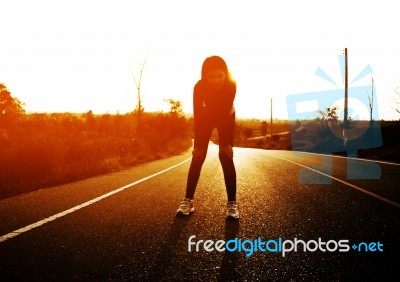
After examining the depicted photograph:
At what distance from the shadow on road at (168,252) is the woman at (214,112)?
22.5 inches

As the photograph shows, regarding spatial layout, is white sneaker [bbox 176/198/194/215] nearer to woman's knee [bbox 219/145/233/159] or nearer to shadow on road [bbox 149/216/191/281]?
A: shadow on road [bbox 149/216/191/281]

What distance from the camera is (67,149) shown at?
11.9 metres

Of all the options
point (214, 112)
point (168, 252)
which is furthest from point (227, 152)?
point (168, 252)

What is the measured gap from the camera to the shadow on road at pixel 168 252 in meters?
2.15

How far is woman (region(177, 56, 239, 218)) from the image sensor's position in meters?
4.00

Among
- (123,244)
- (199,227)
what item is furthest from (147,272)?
(199,227)

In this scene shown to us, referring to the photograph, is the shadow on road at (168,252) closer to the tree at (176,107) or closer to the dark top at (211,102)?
the dark top at (211,102)

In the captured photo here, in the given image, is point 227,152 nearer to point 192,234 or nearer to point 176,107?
point 192,234

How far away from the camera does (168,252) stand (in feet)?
8.40

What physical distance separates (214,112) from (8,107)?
133 feet

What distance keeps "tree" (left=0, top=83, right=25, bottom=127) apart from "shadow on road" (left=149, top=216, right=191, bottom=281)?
32971mm
